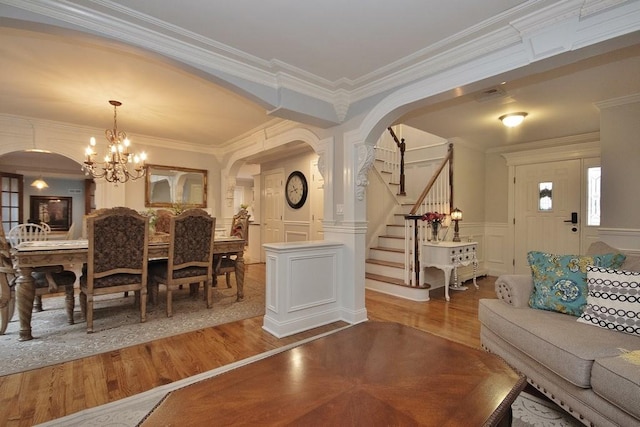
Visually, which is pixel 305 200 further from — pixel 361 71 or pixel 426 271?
pixel 361 71

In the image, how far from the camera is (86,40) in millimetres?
1987

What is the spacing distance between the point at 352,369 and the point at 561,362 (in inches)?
44.6

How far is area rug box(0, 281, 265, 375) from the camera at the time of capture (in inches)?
93.3

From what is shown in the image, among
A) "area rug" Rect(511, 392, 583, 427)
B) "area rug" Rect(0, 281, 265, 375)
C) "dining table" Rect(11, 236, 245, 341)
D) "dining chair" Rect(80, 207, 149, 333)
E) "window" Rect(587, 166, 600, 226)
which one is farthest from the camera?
"window" Rect(587, 166, 600, 226)

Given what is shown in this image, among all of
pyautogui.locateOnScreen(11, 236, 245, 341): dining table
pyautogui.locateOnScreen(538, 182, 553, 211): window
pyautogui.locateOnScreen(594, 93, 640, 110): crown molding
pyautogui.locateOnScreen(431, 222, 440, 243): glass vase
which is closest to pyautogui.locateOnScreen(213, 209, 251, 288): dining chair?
pyautogui.locateOnScreen(11, 236, 245, 341): dining table

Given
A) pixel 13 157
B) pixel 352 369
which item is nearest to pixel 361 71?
pixel 352 369

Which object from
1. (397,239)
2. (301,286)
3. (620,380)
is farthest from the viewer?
(397,239)

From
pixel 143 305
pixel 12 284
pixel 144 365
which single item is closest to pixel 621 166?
pixel 144 365

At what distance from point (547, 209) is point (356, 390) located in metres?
5.43

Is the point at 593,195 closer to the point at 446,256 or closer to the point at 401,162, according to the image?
the point at 446,256

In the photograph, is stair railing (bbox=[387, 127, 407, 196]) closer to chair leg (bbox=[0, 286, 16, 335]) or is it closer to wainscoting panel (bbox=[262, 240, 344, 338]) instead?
wainscoting panel (bbox=[262, 240, 344, 338])

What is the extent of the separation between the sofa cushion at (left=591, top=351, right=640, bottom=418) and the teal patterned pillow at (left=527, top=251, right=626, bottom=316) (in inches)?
21.9

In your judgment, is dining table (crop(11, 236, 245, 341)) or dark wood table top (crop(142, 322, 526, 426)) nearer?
dark wood table top (crop(142, 322, 526, 426))

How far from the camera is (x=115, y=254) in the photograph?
290 centimetres
